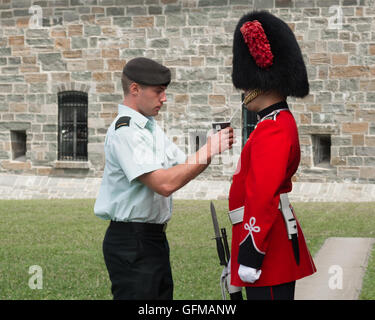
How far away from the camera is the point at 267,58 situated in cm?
398

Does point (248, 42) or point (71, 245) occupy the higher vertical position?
point (248, 42)

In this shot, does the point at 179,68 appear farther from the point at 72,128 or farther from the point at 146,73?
the point at 146,73

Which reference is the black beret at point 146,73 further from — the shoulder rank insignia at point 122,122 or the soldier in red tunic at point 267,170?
the soldier in red tunic at point 267,170

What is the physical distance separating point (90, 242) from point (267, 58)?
635cm

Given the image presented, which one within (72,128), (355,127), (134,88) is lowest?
(72,128)

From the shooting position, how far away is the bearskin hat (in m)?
3.97

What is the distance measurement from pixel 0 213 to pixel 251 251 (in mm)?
10365

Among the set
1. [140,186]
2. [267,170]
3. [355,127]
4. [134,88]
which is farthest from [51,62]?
[267,170]

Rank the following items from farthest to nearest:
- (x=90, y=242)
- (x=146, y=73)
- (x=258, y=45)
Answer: (x=90, y=242) → (x=146, y=73) → (x=258, y=45)

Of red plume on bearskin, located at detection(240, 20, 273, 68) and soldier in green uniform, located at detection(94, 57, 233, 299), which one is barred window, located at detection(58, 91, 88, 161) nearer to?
soldier in green uniform, located at detection(94, 57, 233, 299)
